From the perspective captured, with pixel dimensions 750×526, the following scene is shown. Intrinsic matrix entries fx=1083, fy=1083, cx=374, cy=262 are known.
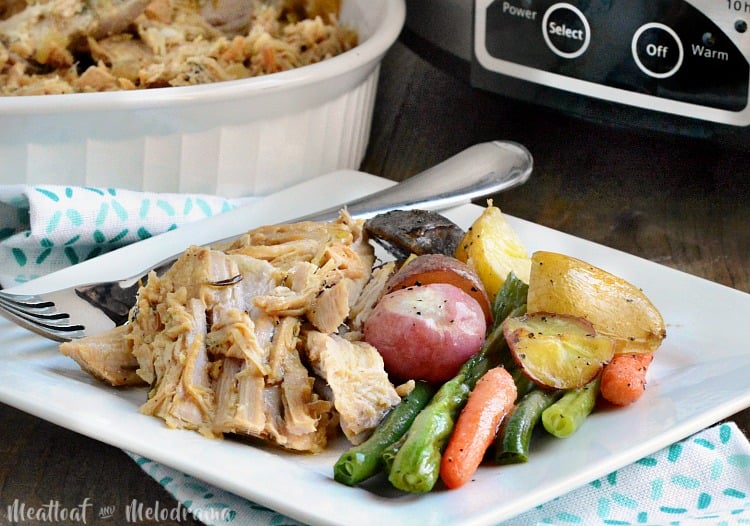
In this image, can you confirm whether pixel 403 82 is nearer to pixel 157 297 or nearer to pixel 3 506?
Answer: pixel 157 297

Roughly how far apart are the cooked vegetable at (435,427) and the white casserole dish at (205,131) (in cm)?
67

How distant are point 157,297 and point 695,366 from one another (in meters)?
0.63

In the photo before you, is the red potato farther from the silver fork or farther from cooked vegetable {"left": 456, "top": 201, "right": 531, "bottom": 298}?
Answer: the silver fork

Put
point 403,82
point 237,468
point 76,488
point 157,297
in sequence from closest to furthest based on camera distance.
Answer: point 237,468 → point 76,488 → point 157,297 → point 403,82

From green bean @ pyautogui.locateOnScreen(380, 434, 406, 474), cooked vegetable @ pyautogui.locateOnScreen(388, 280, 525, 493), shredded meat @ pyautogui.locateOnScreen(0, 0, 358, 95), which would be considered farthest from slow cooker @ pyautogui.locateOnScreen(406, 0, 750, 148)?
green bean @ pyautogui.locateOnScreen(380, 434, 406, 474)

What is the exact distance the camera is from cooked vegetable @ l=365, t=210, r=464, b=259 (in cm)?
140

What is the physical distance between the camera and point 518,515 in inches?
41.4

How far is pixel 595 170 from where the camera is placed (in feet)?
6.72

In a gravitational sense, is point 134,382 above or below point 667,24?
below

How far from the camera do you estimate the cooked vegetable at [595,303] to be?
123 centimetres

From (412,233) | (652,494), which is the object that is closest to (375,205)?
(412,233)

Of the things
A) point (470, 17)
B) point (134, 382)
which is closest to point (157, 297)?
point (134, 382)

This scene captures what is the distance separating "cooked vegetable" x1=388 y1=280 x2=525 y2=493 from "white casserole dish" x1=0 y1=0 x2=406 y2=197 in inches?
26.5

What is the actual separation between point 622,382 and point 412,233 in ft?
1.20
